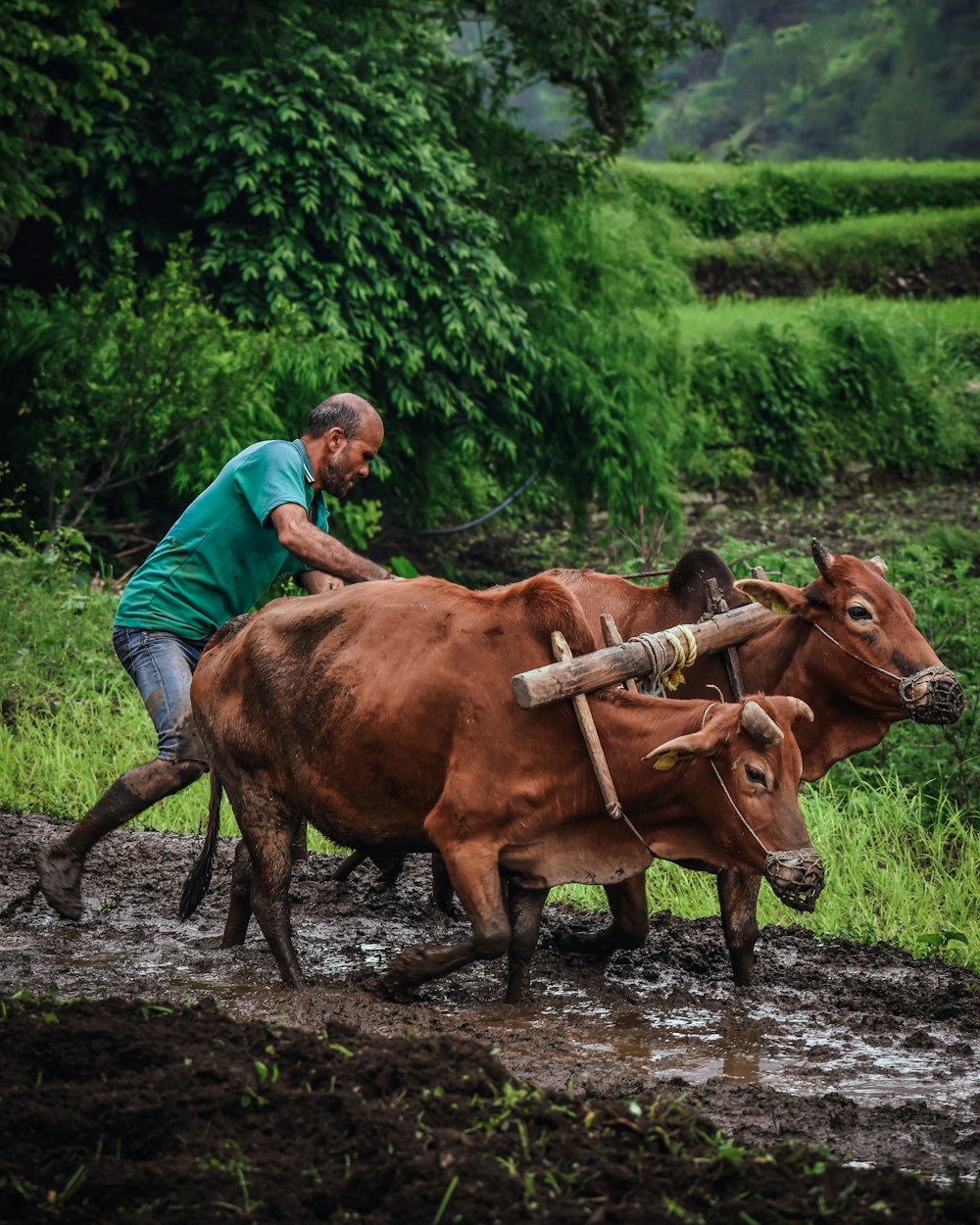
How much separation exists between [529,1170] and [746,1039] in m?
1.77

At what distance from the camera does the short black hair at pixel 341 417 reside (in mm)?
5824

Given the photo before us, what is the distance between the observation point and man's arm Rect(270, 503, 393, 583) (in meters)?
5.36

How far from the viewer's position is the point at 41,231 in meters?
12.6

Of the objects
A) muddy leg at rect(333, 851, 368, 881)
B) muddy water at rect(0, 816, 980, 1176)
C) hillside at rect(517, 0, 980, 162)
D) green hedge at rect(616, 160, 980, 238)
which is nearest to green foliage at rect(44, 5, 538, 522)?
muddy leg at rect(333, 851, 368, 881)

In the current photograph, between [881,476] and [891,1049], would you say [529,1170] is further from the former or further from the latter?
[881,476]

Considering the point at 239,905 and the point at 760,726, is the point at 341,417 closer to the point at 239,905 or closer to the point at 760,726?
the point at 239,905

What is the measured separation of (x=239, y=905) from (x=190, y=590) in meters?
1.21

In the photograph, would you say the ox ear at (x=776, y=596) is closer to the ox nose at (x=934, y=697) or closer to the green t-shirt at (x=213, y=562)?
the ox nose at (x=934, y=697)

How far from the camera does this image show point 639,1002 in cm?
540

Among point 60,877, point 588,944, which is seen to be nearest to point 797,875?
point 588,944

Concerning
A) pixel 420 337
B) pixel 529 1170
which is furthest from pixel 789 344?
pixel 529 1170

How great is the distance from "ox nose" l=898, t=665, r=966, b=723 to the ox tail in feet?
8.36

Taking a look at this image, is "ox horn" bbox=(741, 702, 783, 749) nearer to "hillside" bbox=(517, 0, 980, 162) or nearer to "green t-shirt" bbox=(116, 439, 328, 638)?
"green t-shirt" bbox=(116, 439, 328, 638)

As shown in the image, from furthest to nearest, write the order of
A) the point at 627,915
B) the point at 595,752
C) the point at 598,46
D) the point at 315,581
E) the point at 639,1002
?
the point at 598,46
the point at 315,581
the point at 627,915
the point at 639,1002
the point at 595,752
